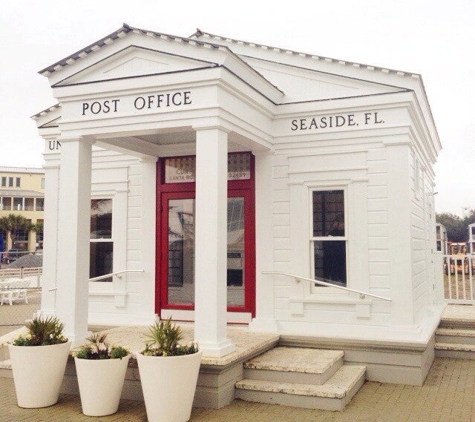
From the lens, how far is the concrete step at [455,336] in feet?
29.4

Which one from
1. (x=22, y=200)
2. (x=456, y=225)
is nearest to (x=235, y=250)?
(x=456, y=225)

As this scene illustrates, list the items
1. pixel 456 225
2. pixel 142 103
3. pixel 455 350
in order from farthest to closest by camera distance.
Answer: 1. pixel 456 225
2. pixel 455 350
3. pixel 142 103

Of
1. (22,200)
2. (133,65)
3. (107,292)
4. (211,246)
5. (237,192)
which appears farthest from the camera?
(22,200)

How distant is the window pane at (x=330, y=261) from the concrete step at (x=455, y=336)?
2.24 metres

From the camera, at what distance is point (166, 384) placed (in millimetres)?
5625

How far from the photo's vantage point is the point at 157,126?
23.2ft

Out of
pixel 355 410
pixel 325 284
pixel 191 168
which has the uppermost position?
pixel 191 168

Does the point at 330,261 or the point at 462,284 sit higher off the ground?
the point at 330,261

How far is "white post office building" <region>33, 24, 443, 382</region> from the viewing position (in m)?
6.94

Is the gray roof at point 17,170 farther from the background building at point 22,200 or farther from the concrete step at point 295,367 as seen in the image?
the concrete step at point 295,367

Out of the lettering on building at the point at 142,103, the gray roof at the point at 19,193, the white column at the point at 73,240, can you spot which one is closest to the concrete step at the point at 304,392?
the white column at the point at 73,240

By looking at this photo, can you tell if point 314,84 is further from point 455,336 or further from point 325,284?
point 455,336

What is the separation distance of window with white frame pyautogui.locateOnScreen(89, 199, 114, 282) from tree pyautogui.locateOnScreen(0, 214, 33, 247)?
5619cm

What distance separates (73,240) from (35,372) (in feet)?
6.05
